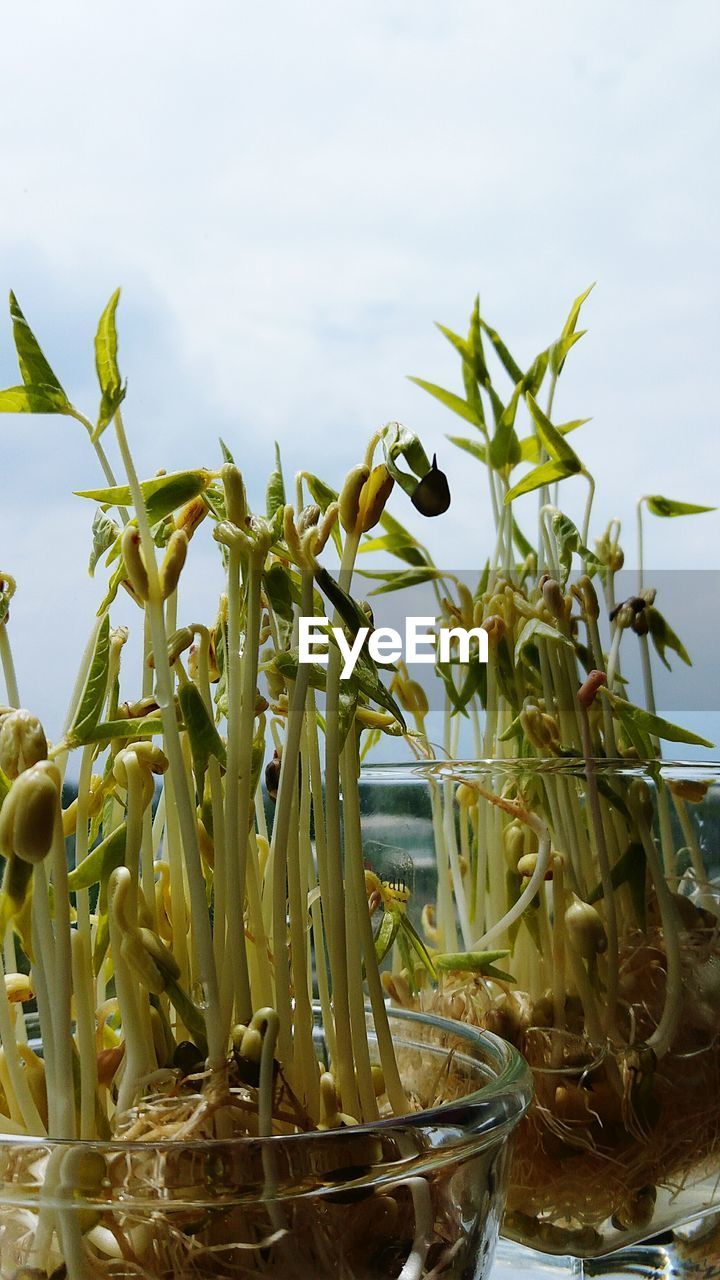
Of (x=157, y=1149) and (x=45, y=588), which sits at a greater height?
(x=45, y=588)

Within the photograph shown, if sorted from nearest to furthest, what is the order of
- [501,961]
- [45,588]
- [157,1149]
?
[157,1149]
[501,961]
[45,588]

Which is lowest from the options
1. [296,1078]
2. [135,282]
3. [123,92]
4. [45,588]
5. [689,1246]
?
[689,1246]

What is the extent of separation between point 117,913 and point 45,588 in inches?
14.5

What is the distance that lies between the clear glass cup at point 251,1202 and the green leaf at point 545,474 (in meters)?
0.24

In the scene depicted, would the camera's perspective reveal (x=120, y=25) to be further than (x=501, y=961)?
Yes

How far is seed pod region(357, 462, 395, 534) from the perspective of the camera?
0.92 feet

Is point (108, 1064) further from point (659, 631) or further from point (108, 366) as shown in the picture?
point (659, 631)

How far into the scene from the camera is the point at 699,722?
65 centimetres

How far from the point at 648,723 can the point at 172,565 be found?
210mm

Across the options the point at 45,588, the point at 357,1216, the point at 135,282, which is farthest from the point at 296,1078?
the point at 135,282

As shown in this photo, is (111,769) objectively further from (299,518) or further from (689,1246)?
(689,1246)

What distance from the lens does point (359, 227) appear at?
0.71 meters

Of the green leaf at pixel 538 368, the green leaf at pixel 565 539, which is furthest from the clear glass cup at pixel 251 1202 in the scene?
the green leaf at pixel 538 368

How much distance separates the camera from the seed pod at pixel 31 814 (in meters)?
0.21
